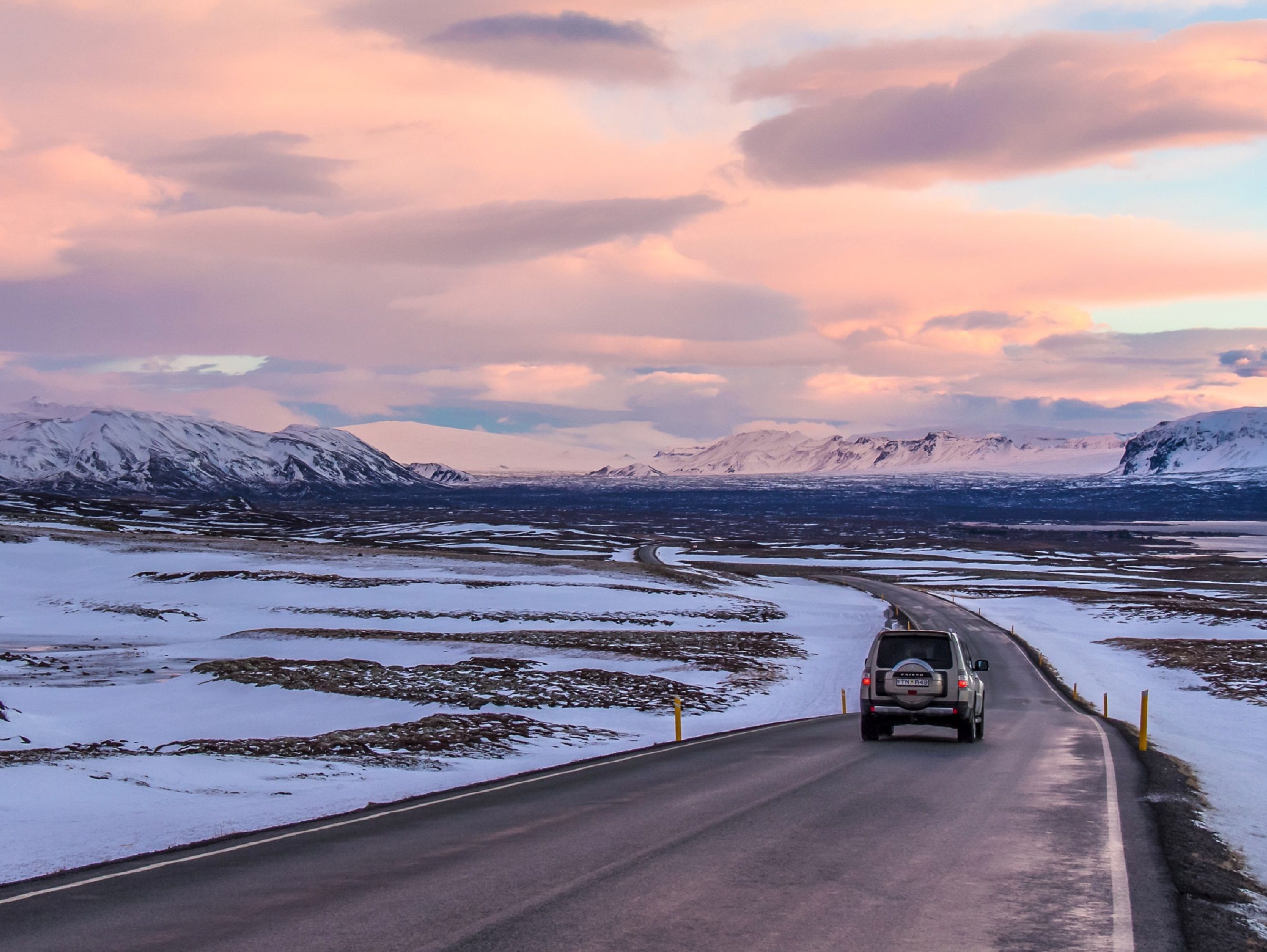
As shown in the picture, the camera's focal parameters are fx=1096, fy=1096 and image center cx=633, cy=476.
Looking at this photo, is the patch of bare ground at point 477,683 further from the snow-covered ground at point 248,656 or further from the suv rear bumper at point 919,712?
the suv rear bumper at point 919,712

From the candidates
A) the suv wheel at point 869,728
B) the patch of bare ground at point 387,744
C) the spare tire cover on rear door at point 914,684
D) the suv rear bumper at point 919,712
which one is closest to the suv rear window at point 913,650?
the spare tire cover on rear door at point 914,684

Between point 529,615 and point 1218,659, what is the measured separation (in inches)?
1288

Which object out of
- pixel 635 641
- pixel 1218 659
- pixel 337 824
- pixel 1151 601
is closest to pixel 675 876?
pixel 337 824

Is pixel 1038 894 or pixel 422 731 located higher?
pixel 1038 894

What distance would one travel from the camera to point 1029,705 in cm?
3247

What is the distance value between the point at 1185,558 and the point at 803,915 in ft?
475

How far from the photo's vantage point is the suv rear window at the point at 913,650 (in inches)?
823

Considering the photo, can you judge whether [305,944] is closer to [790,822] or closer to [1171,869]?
[790,822]

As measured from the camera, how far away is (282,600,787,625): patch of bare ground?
56.6 m

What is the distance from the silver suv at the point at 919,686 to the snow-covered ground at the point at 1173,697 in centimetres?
407

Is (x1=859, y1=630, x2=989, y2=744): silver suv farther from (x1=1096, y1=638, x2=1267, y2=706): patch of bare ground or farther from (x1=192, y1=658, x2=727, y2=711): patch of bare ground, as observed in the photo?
(x1=1096, y1=638, x2=1267, y2=706): patch of bare ground

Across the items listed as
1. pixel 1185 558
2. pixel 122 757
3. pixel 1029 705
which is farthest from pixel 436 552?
pixel 1185 558

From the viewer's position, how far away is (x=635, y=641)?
49.0 metres

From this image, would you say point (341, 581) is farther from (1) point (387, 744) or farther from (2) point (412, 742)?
(1) point (387, 744)
